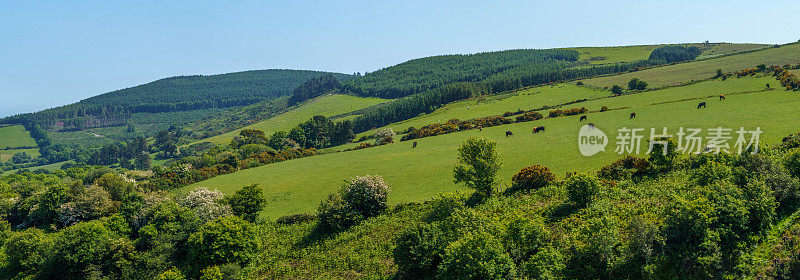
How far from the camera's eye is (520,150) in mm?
61062

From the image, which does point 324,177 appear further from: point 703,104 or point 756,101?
point 756,101

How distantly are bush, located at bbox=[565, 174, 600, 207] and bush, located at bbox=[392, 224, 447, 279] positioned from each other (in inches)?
598

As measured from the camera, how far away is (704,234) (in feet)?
80.1

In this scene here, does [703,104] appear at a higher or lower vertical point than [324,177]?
higher

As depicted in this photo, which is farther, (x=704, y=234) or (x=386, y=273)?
(x=386, y=273)

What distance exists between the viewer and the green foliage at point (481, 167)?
44500 mm

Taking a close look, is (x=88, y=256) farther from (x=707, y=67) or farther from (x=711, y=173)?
(x=707, y=67)

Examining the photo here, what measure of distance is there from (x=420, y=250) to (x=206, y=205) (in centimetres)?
3626

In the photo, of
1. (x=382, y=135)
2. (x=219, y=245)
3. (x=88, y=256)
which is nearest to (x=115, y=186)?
(x=88, y=256)

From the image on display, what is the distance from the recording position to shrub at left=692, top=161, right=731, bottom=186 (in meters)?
34.6

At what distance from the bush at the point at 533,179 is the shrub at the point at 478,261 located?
63.7ft

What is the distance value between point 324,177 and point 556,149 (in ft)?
134

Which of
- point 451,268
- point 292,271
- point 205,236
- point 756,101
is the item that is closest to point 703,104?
point 756,101

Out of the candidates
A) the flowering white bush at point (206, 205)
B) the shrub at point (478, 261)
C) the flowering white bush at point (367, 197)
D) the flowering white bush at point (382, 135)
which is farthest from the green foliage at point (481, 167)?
the flowering white bush at point (382, 135)
